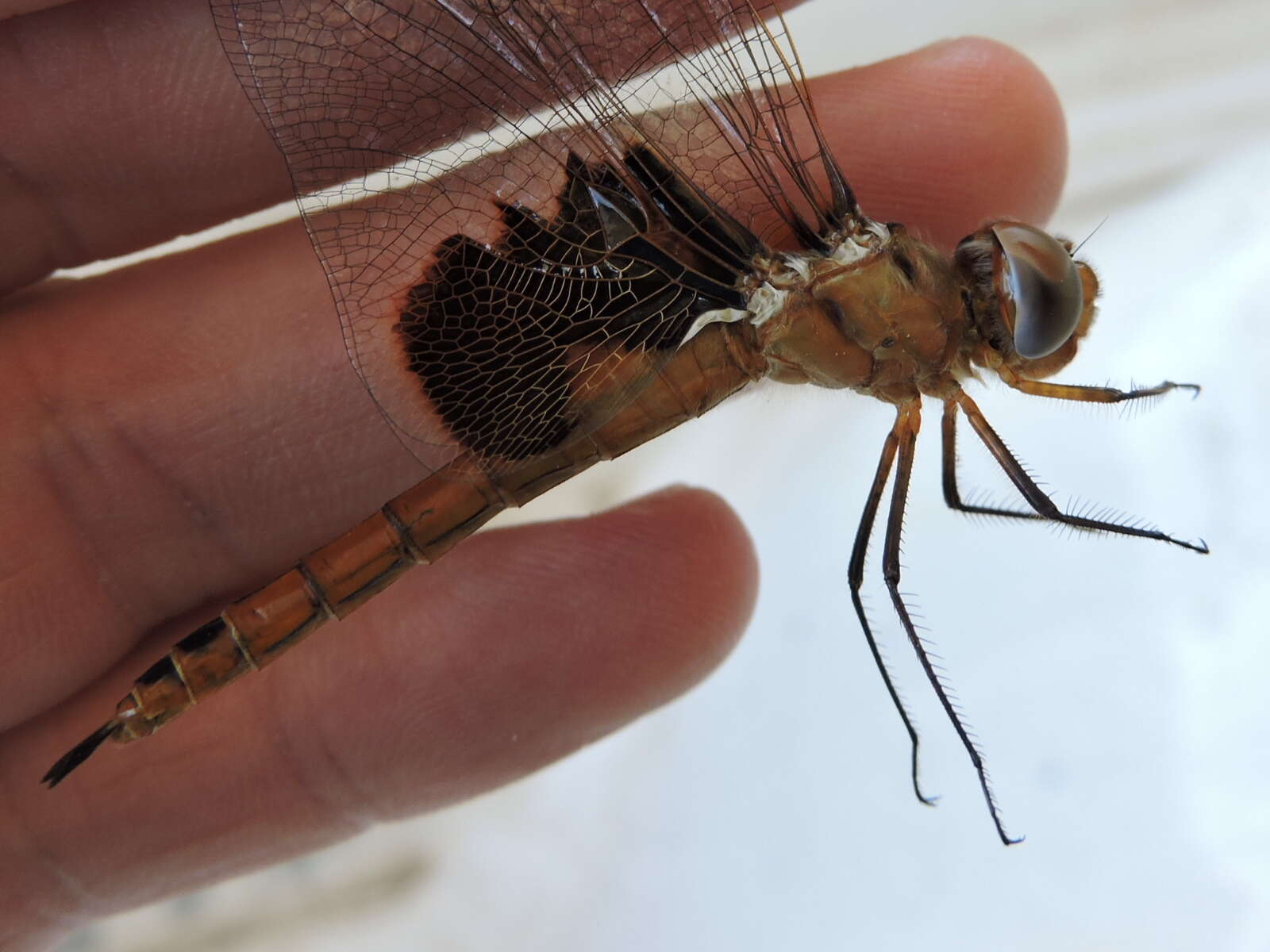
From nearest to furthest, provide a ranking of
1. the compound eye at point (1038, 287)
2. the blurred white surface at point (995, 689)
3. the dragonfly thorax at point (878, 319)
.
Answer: the compound eye at point (1038, 287), the dragonfly thorax at point (878, 319), the blurred white surface at point (995, 689)

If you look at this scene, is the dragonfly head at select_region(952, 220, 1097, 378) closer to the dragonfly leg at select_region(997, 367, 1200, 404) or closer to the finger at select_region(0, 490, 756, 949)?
the dragonfly leg at select_region(997, 367, 1200, 404)

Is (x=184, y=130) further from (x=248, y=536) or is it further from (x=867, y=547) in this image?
(x=867, y=547)

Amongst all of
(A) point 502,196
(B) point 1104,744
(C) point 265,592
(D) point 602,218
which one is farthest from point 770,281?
(B) point 1104,744

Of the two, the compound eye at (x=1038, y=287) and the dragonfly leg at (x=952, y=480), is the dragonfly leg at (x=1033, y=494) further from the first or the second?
the compound eye at (x=1038, y=287)

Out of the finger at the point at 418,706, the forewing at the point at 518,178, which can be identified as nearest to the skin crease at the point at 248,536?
the finger at the point at 418,706


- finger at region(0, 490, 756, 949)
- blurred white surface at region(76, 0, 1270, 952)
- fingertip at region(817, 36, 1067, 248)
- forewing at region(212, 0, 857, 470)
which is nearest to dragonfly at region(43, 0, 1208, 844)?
forewing at region(212, 0, 857, 470)

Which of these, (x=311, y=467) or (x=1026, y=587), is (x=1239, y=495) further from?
(x=311, y=467)
